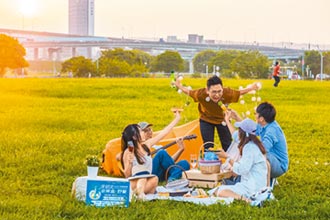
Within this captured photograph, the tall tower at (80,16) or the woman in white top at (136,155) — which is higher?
the tall tower at (80,16)

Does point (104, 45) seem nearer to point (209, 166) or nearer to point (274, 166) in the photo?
point (209, 166)

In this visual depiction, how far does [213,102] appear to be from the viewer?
30.0ft

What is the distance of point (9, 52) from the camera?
6481 centimetres

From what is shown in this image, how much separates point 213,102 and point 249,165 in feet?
5.93

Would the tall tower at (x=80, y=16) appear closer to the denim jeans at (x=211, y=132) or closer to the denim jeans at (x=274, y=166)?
the denim jeans at (x=211, y=132)

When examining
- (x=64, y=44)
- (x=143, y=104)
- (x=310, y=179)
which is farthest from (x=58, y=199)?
(x=64, y=44)

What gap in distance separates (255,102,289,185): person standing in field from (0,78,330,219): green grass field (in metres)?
0.34

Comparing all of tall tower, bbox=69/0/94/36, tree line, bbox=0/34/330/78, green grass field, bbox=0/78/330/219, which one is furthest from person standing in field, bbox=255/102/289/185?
tall tower, bbox=69/0/94/36

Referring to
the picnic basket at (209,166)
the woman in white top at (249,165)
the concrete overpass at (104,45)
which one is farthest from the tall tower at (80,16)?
the woman in white top at (249,165)

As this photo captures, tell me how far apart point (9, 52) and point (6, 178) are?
5738cm

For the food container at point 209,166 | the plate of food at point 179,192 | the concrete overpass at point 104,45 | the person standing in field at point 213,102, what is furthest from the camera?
the concrete overpass at point 104,45

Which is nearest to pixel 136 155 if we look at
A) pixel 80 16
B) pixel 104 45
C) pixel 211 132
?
pixel 211 132

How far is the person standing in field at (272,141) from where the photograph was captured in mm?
8133

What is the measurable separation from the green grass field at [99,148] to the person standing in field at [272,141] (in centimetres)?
34
